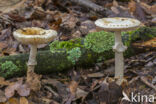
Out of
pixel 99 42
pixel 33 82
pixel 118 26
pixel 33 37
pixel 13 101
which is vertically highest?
pixel 118 26

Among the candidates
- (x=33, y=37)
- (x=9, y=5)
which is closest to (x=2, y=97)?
(x=33, y=37)

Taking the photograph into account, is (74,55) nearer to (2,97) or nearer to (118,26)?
(118,26)

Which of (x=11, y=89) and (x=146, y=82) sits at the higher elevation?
(x=146, y=82)

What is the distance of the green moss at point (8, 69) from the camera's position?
3637mm

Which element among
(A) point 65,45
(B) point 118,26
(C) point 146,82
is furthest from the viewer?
(A) point 65,45

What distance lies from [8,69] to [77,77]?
128 cm

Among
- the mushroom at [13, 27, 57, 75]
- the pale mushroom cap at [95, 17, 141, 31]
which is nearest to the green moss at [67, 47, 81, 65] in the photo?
the mushroom at [13, 27, 57, 75]

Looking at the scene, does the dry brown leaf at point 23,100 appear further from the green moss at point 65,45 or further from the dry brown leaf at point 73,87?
the green moss at point 65,45

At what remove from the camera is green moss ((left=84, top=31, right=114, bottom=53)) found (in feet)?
12.9

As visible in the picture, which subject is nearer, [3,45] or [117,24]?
[117,24]

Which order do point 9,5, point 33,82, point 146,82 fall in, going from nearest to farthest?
point 33,82, point 146,82, point 9,5

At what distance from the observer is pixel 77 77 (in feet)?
12.4

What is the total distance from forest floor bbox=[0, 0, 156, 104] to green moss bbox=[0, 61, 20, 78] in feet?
0.44

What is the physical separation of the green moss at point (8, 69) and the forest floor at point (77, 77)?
0.44 feet
